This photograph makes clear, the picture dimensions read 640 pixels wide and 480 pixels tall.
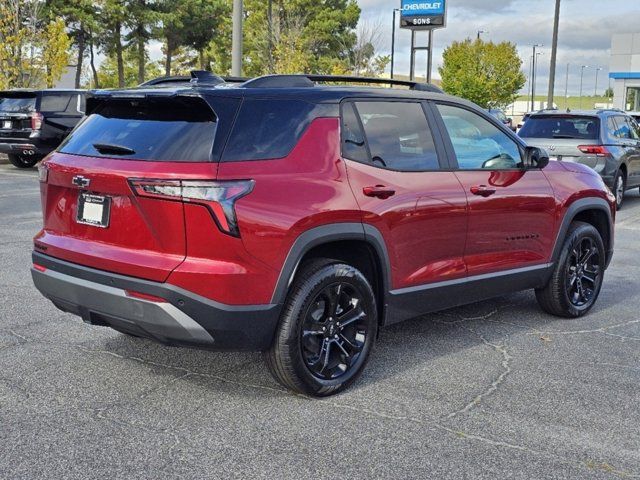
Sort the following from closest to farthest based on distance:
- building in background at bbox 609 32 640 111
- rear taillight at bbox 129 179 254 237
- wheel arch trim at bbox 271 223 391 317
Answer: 1. rear taillight at bbox 129 179 254 237
2. wheel arch trim at bbox 271 223 391 317
3. building in background at bbox 609 32 640 111

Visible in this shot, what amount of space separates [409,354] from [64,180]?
8.04ft

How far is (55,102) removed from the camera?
17.9 m

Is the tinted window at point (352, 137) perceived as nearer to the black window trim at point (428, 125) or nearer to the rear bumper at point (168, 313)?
the black window trim at point (428, 125)

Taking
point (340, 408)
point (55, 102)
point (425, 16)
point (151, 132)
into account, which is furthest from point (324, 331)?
point (425, 16)

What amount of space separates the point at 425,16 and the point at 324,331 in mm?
27730

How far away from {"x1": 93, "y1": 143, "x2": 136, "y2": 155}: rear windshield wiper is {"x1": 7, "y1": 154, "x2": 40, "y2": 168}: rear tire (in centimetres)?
1633

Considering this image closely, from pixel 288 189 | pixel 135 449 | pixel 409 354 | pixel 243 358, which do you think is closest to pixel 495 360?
pixel 409 354

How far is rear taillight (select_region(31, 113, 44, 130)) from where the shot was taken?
17.5 metres

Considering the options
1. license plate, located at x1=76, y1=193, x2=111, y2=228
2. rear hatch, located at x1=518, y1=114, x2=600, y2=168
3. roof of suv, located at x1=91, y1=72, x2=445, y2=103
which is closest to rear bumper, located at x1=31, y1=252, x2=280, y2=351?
license plate, located at x1=76, y1=193, x2=111, y2=228

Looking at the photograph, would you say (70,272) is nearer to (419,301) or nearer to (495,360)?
(419,301)

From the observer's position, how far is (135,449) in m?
3.64

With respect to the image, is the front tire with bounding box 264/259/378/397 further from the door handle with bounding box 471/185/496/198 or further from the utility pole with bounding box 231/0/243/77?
the utility pole with bounding box 231/0/243/77

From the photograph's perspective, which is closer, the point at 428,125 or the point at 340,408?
the point at 340,408

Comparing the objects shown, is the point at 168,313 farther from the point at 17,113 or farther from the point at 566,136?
the point at 17,113
